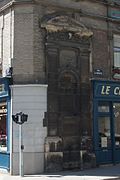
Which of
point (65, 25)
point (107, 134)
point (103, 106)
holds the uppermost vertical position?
point (65, 25)

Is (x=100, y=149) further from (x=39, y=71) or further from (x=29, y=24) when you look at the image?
(x=29, y=24)

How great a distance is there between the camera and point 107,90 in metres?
18.9

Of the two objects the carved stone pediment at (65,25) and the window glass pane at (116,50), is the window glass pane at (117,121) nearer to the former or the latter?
the window glass pane at (116,50)

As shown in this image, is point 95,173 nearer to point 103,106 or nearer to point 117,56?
point 103,106

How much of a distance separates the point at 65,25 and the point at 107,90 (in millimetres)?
3784

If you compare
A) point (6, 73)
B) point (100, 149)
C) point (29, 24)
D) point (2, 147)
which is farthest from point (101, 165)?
point (29, 24)

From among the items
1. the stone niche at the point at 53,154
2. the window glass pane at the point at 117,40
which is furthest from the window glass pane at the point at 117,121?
the stone niche at the point at 53,154

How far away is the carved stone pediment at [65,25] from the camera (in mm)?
17047

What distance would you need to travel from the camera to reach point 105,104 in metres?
19.0

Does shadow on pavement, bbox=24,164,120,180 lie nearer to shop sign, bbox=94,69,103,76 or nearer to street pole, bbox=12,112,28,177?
street pole, bbox=12,112,28,177

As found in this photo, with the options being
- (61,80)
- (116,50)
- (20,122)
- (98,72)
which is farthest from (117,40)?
(20,122)

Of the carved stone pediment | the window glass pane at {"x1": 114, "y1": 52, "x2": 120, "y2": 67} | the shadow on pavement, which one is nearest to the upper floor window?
the window glass pane at {"x1": 114, "y1": 52, "x2": 120, "y2": 67}

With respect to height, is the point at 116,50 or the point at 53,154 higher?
the point at 116,50

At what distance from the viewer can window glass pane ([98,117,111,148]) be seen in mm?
18641
